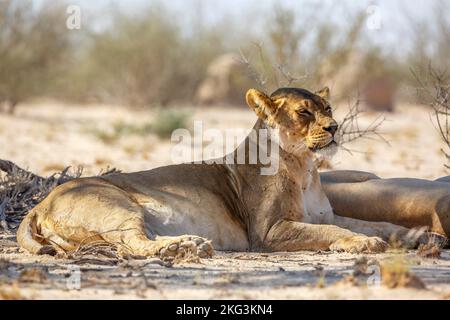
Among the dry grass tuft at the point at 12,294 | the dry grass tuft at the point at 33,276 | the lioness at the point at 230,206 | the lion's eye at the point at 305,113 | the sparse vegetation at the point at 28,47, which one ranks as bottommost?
the dry grass tuft at the point at 12,294

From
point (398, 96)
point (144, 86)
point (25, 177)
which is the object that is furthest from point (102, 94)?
point (25, 177)

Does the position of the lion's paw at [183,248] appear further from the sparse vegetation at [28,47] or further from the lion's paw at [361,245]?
the sparse vegetation at [28,47]

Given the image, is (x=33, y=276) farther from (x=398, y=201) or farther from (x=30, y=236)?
(x=398, y=201)

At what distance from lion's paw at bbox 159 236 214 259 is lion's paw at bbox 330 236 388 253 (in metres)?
1.09

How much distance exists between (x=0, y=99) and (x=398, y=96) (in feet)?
54.4

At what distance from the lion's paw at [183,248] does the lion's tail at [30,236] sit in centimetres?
90

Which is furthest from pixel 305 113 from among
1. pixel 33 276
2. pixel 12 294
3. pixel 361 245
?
pixel 12 294

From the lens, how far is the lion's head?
22.3ft

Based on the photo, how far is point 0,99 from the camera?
923 inches

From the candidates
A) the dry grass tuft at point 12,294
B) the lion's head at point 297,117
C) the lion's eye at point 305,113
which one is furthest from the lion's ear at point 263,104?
the dry grass tuft at point 12,294

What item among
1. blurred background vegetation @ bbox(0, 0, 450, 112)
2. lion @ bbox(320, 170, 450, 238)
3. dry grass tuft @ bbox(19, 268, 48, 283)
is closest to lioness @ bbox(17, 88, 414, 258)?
lion @ bbox(320, 170, 450, 238)

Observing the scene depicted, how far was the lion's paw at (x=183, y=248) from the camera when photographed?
5.95m

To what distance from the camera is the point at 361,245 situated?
21.0 ft
